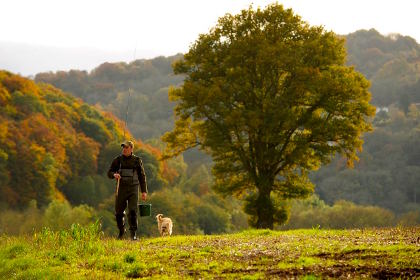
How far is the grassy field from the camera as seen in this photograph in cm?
1117

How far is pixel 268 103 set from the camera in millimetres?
33219

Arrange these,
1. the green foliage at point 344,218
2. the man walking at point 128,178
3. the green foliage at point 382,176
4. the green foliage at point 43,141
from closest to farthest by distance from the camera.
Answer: the man walking at point 128,178
the green foliage at point 43,141
the green foliage at point 344,218
the green foliage at point 382,176

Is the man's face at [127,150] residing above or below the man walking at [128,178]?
above

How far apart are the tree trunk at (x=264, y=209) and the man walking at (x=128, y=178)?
1684 cm

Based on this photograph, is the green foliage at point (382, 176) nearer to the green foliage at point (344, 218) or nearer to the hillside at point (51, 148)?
the green foliage at point (344, 218)

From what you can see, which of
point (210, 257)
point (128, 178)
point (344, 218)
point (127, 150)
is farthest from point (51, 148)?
point (210, 257)

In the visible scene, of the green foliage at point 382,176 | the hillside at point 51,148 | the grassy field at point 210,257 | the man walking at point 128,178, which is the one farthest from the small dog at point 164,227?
the green foliage at point 382,176

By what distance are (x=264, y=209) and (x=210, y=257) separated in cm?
2138

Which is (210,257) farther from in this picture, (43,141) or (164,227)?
(43,141)

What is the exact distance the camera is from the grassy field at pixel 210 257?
11172 millimetres

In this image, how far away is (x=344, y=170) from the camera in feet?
461

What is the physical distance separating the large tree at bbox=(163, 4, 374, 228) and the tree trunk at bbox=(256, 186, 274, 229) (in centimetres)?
6

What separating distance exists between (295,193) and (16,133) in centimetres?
5333

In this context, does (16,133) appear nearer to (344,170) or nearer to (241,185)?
(241,185)
